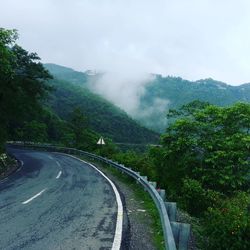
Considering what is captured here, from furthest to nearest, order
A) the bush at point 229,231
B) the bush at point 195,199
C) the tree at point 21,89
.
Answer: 1. the tree at point 21,89
2. the bush at point 195,199
3. the bush at point 229,231

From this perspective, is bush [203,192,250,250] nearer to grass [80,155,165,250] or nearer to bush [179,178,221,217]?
grass [80,155,165,250]

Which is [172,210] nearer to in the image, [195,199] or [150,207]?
[150,207]

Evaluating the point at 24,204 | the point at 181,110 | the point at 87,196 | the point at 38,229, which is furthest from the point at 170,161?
the point at 38,229

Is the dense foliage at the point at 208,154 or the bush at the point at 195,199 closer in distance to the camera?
the bush at the point at 195,199

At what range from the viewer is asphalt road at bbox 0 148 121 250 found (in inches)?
297

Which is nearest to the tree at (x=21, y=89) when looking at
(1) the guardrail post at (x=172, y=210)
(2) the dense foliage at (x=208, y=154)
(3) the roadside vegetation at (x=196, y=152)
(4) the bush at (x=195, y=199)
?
(3) the roadside vegetation at (x=196, y=152)

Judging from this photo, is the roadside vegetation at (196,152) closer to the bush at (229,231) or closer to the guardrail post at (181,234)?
the bush at (229,231)

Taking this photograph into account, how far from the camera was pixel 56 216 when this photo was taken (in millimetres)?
9992

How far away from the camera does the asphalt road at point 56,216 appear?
7542 mm

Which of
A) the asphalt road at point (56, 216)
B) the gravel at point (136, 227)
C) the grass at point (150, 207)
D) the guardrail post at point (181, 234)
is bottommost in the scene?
the asphalt road at point (56, 216)

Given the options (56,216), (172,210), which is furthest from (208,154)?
(56,216)

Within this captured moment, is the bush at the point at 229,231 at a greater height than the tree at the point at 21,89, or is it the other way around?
the tree at the point at 21,89

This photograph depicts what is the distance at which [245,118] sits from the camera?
22.3m

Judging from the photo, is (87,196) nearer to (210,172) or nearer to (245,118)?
(210,172)
